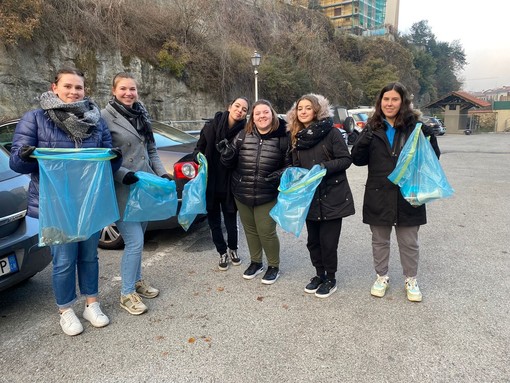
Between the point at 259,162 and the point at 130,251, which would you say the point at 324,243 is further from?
the point at 130,251

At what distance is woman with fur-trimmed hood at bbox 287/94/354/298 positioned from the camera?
113 inches

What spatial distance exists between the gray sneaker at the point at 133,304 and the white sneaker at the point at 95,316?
18cm

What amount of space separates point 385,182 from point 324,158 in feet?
1.65

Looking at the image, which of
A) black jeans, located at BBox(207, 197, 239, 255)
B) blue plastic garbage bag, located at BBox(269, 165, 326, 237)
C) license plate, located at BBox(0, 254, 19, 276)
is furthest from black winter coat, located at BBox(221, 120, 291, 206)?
license plate, located at BBox(0, 254, 19, 276)

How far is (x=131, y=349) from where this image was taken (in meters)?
2.42

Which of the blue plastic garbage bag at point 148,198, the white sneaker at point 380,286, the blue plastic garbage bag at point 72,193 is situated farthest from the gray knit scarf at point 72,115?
the white sneaker at point 380,286

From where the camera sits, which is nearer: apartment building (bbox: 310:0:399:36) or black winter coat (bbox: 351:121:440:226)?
black winter coat (bbox: 351:121:440:226)

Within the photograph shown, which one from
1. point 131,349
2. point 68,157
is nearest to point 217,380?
point 131,349

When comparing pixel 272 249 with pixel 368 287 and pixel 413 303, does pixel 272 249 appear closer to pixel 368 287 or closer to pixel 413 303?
pixel 368 287

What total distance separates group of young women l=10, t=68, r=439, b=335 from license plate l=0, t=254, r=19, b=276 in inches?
13.1

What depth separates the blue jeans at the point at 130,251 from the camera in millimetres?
2850

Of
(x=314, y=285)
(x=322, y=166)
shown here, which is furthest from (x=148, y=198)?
(x=314, y=285)

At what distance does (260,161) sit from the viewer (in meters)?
3.13

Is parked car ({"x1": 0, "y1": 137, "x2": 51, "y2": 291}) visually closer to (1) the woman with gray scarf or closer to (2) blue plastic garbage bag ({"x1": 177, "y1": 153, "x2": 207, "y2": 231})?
(1) the woman with gray scarf
